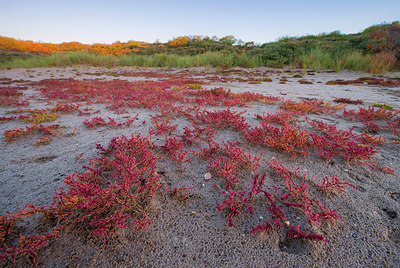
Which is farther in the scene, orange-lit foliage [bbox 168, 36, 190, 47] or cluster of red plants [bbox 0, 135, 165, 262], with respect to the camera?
orange-lit foliage [bbox 168, 36, 190, 47]

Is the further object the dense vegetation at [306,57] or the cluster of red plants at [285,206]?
the dense vegetation at [306,57]

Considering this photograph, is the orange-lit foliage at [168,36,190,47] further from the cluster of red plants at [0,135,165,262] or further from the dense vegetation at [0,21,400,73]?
the cluster of red plants at [0,135,165,262]

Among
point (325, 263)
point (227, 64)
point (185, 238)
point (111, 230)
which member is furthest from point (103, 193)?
point (227, 64)

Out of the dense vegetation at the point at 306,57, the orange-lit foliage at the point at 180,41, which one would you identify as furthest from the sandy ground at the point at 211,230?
the orange-lit foliage at the point at 180,41

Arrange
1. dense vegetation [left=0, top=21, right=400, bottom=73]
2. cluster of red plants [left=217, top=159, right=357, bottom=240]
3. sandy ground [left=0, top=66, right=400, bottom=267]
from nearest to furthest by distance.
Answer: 1. sandy ground [left=0, top=66, right=400, bottom=267]
2. cluster of red plants [left=217, top=159, right=357, bottom=240]
3. dense vegetation [left=0, top=21, right=400, bottom=73]

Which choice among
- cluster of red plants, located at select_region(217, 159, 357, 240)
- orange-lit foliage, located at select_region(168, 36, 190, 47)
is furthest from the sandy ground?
orange-lit foliage, located at select_region(168, 36, 190, 47)

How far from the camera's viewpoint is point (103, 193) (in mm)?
1530

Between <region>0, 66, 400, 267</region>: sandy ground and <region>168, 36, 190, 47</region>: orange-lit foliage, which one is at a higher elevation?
<region>168, 36, 190, 47</region>: orange-lit foliage

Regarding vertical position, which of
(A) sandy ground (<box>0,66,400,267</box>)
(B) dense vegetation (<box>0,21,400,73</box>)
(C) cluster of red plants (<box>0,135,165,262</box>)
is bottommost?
(A) sandy ground (<box>0,66,400,267</box>)

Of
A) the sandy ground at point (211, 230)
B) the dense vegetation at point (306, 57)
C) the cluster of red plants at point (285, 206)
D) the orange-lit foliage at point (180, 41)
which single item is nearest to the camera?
the sandy ground at point (211, 230)

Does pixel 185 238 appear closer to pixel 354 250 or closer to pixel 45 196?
pixel 354 250

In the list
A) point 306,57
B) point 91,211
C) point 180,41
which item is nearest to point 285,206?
point 91,211

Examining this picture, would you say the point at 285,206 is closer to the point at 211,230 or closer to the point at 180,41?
the point at 211,230

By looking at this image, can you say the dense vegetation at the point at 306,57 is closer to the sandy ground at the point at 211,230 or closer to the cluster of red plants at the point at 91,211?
the sandy ground at the point at 211,230
